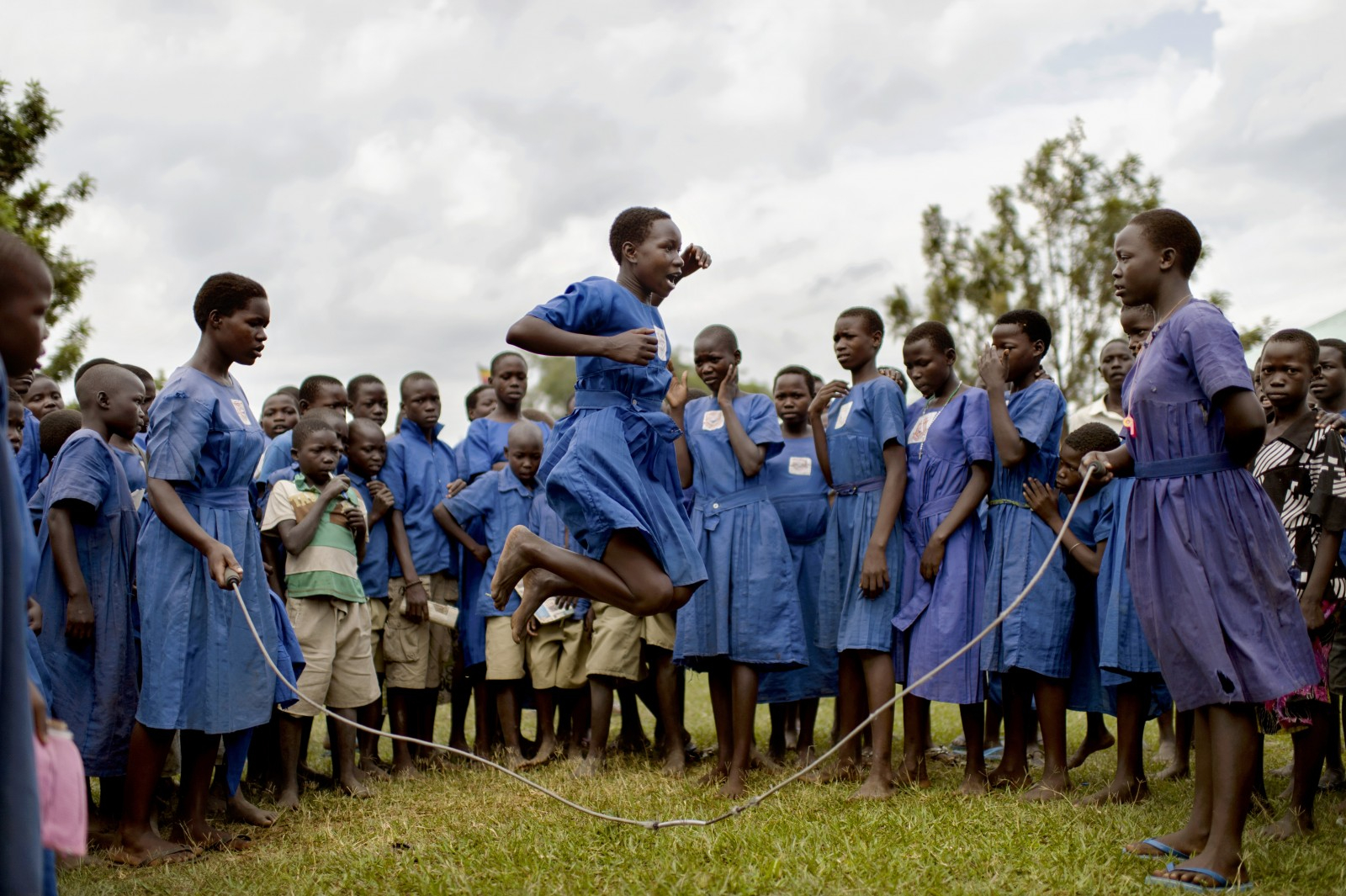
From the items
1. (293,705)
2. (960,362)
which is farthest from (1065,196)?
(293,705)

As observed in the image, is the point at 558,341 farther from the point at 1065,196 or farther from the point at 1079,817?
the point at 1065,196

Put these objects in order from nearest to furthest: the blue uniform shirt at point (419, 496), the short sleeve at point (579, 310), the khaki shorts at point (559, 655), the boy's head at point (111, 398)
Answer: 1. the short sleeve at point (579, 310)
2. the boy's head at point (111, 398)
3. the khaki shorts at point (559, 655)
4. the blue uniform shirt at point (419, 496)

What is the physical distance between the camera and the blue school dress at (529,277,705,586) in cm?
466

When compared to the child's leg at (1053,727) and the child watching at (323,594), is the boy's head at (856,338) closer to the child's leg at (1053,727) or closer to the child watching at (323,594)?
the child's leg at (1053,727)

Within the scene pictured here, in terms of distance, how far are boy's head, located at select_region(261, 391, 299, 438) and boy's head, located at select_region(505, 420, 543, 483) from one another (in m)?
1.57

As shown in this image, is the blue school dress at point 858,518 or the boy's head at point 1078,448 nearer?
the boy's head at point 1078,448

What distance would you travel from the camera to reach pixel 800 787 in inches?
217

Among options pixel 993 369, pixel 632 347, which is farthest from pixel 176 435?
pixel 993 369

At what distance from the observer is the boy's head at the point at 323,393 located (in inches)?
284

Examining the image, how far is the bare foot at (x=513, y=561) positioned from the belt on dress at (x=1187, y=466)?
2384 millimetres

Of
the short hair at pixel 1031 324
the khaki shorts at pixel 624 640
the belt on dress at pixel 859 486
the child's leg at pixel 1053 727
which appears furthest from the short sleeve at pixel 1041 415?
the khaki shorts at pixel 624 640

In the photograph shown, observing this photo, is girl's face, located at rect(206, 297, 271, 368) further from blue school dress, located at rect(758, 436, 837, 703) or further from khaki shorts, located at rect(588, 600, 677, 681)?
blue school dress, located at rect(758, 436, 837, 703)

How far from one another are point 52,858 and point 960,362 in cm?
2176

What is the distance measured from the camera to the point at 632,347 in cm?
457
